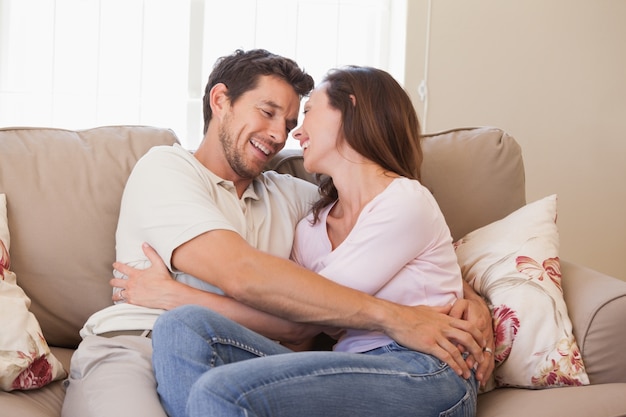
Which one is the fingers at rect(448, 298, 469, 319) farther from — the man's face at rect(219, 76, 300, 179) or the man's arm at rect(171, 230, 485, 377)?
the man's face at rect(219, 76, 300, 179)

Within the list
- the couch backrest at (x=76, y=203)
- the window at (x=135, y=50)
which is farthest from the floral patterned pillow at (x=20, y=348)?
the window at (x=135, y=50)

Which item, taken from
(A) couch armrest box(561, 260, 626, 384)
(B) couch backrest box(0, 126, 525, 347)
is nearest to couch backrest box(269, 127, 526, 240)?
(B) couch backrest box(0, 126, 525, 347)

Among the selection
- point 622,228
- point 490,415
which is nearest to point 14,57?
point 490,415

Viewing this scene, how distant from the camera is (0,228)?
1.78 meters

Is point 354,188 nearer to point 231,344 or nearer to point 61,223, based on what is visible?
point 231,344

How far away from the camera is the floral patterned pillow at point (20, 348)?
1.56 m

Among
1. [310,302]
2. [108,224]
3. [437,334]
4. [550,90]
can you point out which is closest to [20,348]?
[108,224]

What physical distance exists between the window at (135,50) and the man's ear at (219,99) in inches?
47.2

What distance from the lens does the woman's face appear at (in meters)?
1.77

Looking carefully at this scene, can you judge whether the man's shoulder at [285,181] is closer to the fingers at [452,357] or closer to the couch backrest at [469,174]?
the couch backrest at [469,174]

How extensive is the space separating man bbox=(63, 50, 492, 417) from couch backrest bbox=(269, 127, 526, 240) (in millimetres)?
242

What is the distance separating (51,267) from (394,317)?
852mm

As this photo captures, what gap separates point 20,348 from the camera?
1.59 metres

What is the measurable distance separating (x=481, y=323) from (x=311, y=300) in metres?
0.37
